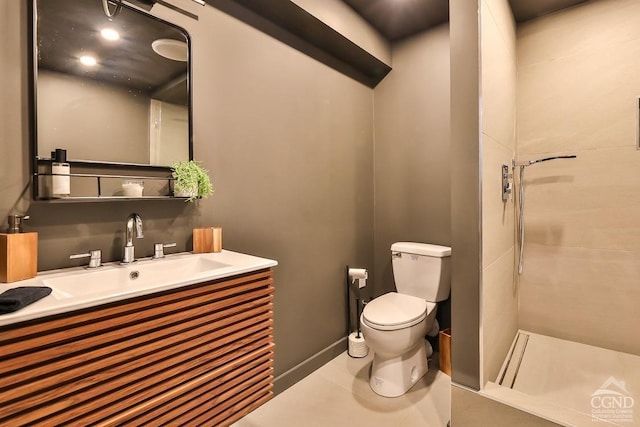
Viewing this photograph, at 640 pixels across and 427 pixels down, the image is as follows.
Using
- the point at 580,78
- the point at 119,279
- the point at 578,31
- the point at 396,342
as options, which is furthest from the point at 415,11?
the point at 119,279

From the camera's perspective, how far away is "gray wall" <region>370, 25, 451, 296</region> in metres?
2.49

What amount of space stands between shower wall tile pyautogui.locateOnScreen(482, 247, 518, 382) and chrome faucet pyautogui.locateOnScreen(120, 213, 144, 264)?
1.62 meters

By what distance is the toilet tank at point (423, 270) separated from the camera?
88.8 inches

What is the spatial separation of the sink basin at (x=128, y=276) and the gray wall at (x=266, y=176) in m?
0.13

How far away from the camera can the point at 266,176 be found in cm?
196

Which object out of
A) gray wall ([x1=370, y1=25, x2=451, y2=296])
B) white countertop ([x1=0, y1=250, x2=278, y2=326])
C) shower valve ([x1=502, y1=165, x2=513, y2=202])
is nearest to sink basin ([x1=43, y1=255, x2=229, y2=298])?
white countertop ([x1=0, y1=250, x2=278, y2=326])

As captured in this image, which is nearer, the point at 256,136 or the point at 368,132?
the point at 256,136

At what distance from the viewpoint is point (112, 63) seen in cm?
135

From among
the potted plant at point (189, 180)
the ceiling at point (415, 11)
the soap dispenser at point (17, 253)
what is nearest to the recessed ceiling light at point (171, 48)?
the potted plant at point (189, 180)

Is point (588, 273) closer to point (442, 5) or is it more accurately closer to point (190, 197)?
point (442, 5)

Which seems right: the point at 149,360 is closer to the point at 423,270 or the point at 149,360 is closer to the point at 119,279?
the point at 119,279

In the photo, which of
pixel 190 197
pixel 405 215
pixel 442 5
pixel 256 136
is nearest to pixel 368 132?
pixel 405 215

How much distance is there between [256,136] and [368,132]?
1.27 m

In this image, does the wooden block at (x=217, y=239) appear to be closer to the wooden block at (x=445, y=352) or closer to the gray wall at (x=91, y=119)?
the gray wall at (x=91, y=119)
